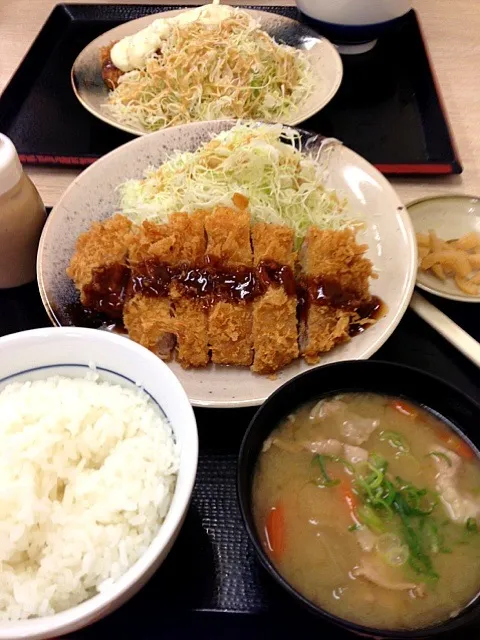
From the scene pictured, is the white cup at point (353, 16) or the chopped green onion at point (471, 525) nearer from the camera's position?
the chopped green onion at point (471, 525)

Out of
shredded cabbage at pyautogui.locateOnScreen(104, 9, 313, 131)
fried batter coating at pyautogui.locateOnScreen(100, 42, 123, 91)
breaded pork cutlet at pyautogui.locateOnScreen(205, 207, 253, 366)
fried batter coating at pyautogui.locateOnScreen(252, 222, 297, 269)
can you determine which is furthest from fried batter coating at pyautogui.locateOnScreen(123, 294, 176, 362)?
fried batter coating at pyautogui.locateOnScreen(100, 42, 123, 91)

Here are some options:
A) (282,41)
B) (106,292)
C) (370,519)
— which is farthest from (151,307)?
(282,41)

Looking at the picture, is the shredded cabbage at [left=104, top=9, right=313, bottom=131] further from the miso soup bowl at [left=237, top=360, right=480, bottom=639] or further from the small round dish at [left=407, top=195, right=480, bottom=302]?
the miso soup bowl at [left=237, top=360, right=480, bottom=639]

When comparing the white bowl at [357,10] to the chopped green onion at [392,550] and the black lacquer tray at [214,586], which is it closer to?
the black lacquer tray at [214,586]

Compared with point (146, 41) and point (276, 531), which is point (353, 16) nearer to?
point (146, 41)

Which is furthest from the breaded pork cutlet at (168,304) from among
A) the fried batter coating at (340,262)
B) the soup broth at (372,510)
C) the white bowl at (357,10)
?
the white bowl at (357,10)

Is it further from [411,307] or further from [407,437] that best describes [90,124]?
[407,437]
